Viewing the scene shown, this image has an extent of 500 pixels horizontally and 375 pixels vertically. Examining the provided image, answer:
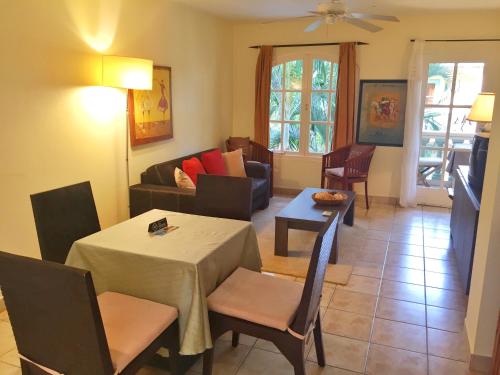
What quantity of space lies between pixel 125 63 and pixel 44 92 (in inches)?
26.7

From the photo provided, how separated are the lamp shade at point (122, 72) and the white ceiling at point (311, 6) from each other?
151cm

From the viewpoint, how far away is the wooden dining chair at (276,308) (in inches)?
71.9

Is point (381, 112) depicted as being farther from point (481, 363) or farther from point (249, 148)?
point (481, 363)

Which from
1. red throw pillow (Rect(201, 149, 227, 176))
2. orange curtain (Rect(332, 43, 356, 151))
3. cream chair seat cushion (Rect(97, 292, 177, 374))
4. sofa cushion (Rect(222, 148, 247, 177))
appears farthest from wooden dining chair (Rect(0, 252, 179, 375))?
orange curtain (Rect(332, 43, 356, 151))

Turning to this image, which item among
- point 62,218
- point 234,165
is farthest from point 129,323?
point 234,165

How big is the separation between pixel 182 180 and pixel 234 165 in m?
1.21

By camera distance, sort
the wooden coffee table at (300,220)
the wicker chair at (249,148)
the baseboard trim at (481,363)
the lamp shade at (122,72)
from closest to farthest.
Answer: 1. the baseboard trim at (481,363)
2. the lamp shade at (122,72)
3. the wooden coffee table at (300,220)
4. the wicker chair at (249,148)

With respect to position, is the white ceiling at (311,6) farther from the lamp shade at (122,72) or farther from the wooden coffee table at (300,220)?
the wooden coffee table at (300,220)

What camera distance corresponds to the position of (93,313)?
1.43m

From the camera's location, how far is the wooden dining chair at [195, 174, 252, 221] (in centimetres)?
281

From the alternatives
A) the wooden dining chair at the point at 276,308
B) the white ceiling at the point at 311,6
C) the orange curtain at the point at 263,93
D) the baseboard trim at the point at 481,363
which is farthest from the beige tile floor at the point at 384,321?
the white ceiling at the point at 311,6

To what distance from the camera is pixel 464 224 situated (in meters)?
3.34

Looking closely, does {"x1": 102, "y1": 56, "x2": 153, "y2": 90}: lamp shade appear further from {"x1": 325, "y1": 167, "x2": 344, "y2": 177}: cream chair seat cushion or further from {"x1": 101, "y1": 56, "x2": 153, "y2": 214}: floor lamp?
{"x1": 325, "y1": 167, "x2": 344, "y2": 177}: cream chair seat cushion

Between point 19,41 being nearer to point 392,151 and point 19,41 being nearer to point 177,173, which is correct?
point 177,173
